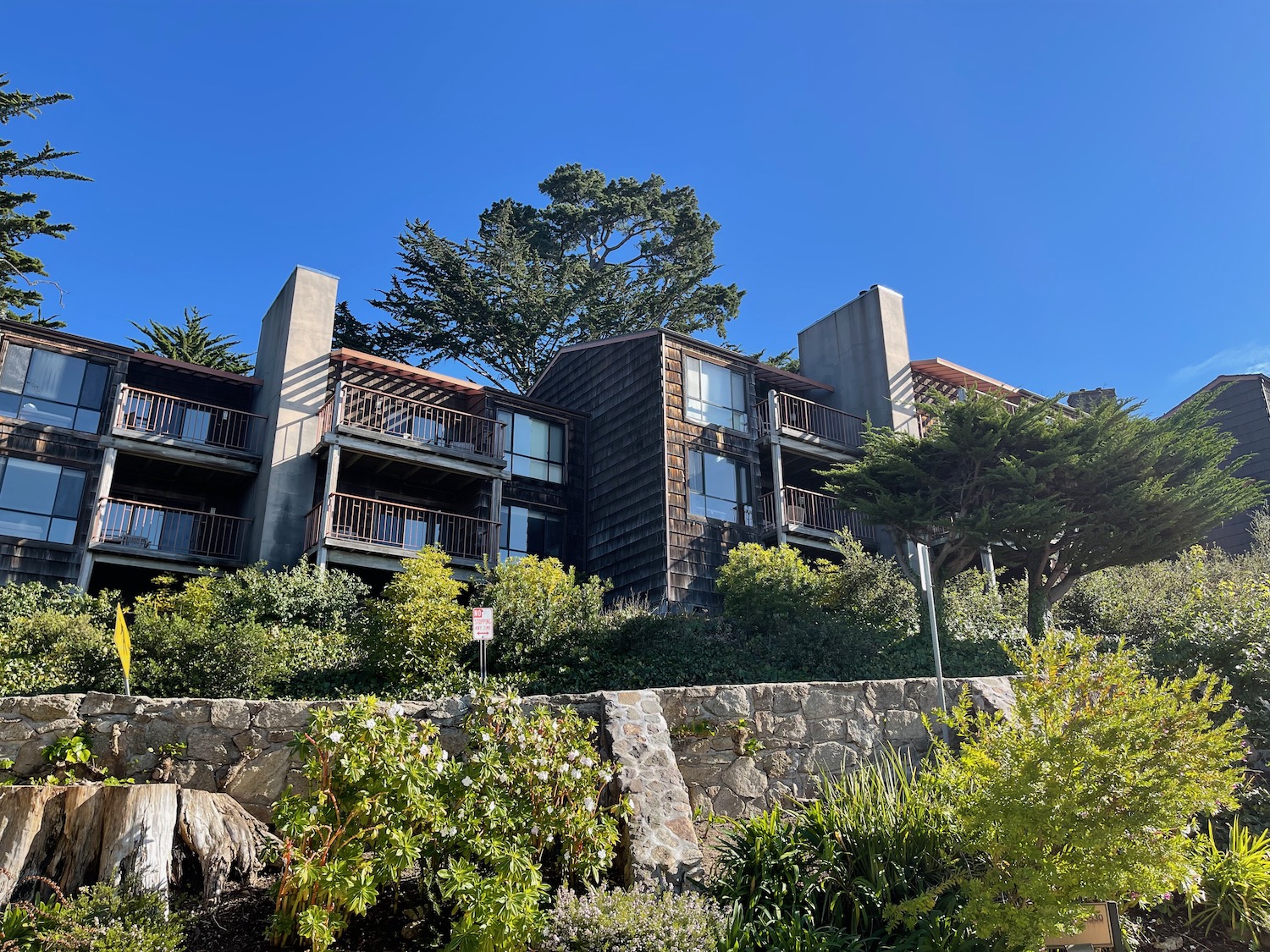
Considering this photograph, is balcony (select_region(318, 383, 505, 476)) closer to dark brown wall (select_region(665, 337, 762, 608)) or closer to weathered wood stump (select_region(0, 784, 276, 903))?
dark brown wall (select_region(665, 337, 762, 608))

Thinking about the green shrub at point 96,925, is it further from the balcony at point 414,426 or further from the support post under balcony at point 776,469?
the support post under balcony at point 776,469

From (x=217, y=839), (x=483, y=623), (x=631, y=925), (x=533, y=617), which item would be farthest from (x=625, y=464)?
(x=631, y=925)

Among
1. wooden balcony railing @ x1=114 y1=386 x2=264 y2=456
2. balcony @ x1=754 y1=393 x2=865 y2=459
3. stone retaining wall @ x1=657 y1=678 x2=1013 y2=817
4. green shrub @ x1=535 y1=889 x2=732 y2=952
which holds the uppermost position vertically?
balcony @ x1=754 y1=393 x2=865 y2=459

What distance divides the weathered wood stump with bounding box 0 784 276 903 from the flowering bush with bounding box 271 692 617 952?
920 millimetres

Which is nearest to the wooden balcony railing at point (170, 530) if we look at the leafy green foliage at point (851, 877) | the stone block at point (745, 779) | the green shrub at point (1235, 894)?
the stone block at point (745, 779)

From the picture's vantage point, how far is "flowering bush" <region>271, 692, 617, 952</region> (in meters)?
4.82

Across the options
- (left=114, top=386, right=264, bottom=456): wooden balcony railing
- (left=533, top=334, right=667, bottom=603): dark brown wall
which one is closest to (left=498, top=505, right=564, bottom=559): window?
(left=533, top=334, right=667, bottom=603): dark brown wall

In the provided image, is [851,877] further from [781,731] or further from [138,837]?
[138,837]

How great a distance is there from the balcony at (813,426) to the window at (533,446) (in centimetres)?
492

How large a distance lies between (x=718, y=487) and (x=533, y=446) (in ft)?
15.4

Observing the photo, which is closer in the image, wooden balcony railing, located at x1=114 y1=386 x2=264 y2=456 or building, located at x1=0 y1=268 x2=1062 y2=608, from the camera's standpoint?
building, located at x1=0 y1=268 x2=1062 y2=608

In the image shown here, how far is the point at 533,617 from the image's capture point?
38.4 feet

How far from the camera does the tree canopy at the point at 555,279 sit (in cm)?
2867

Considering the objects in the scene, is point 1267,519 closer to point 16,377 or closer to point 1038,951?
point 1038,951
